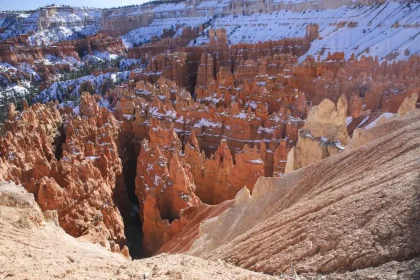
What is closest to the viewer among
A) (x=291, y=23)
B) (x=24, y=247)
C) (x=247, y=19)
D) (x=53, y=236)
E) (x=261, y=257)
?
(x=261, y=257)

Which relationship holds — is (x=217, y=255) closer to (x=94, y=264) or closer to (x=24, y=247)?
(x=94, y=264)

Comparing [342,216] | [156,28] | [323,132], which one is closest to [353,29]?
[323,132]

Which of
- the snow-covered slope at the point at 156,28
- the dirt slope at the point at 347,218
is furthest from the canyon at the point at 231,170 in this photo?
the snow-covered slope at the point at 156,28

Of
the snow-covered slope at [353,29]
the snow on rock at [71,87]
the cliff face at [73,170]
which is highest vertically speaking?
the snow-covered slope at [353,29]

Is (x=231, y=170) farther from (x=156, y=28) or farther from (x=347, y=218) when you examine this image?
(x=156, y=28)

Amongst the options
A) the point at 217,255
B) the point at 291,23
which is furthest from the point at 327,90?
the point at 291,23

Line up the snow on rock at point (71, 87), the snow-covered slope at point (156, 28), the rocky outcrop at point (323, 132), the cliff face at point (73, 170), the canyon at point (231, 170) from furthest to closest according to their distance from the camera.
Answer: the snow-covered slope at point (156, 28), the snow on rock at point (71, 87), the cliff face at point (73, 170), the rocky outcrop at point (323, 132), the canyon at point (231, 170)

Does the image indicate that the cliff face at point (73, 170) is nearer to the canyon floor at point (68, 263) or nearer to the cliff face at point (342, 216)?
the canyon floor at point (68, 263)

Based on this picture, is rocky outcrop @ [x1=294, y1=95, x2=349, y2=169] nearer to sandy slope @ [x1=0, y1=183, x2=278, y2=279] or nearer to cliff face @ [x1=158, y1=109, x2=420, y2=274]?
cliff face @ [x1=158, y1=109, x2=420, y2=274]
